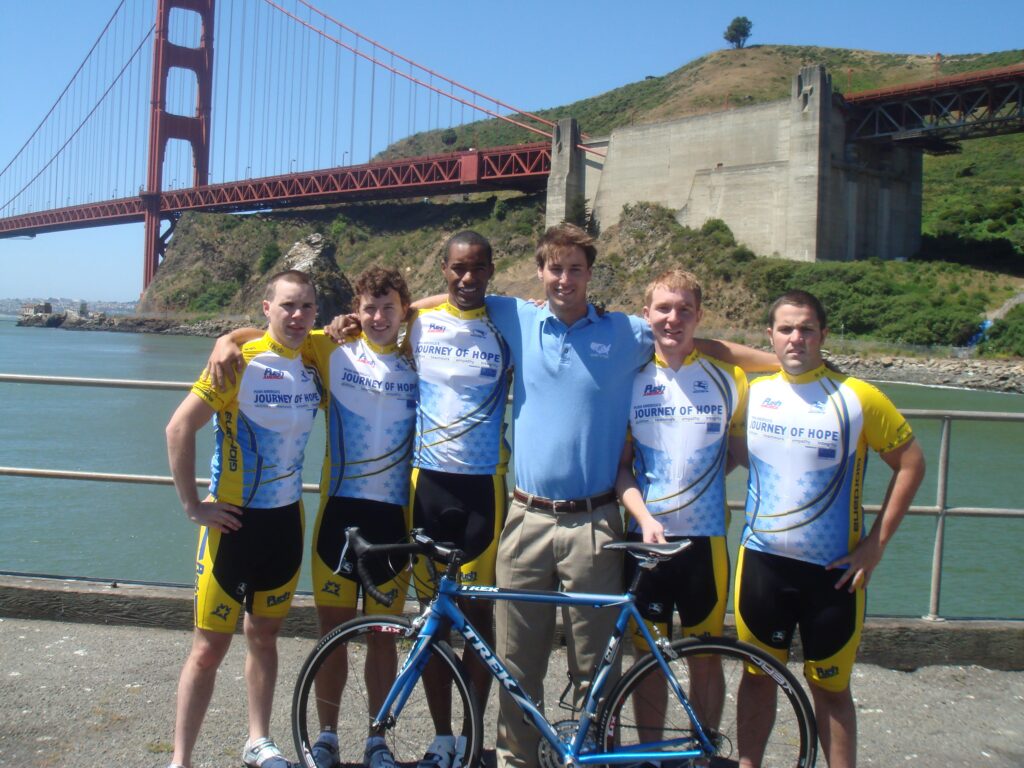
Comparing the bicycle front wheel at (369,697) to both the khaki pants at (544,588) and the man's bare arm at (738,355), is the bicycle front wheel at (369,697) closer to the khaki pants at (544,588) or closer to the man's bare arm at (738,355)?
the khaki pants at (544,588)

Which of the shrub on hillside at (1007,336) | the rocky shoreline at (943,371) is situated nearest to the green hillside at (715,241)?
the shrub on hillside at (1007,336)

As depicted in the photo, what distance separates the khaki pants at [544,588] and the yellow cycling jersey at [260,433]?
0.67m

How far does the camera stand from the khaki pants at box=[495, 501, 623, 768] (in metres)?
2.62

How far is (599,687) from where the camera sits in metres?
2.49

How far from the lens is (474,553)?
277cm

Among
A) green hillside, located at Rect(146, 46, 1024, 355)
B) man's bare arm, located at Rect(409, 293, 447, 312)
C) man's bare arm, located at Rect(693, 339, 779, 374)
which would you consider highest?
green hillside, located at Rect(146, 46, 1024, 355)

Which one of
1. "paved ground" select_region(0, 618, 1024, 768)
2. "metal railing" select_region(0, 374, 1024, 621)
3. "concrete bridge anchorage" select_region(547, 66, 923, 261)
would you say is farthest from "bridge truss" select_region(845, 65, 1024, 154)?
"paved ground" select_region(0, 618, 1024, 768)

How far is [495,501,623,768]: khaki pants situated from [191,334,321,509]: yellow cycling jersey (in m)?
0.67

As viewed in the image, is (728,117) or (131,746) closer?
(131,746)

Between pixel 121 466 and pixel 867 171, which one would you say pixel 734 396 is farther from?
pixel 867 171

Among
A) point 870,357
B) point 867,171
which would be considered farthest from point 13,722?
point 867,171

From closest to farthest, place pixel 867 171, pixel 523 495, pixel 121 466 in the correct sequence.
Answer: pixel 523 495
pixel 121 466
pixel 867 171

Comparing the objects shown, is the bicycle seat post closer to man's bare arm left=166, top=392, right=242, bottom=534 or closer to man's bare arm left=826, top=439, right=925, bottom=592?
man's bare arm left=826, top=439, right=925, bottom=592

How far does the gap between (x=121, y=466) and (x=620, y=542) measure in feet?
42.0
